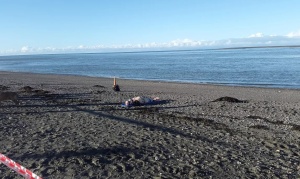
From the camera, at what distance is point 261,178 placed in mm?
6711

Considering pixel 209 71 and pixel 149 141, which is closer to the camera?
pixel 149 141

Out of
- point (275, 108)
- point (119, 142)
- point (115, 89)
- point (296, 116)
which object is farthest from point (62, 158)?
point (115, 89)

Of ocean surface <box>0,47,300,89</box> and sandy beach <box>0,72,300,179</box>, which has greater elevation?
sandy beach <box>0,72,300,179</box>

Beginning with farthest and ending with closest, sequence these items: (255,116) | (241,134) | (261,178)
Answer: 1. (255,116)
2. (241,134)
3. (261,178)

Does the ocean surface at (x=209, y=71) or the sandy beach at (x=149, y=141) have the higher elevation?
Result: the sandy beach at (x=149, y=141)

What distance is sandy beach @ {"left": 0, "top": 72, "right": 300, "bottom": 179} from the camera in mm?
7023

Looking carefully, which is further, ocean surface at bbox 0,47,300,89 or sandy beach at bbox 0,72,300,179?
ocean surface at bbox 0,47,300,89

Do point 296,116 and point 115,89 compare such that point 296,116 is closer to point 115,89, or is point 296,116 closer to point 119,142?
point 119,142

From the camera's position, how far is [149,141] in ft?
30.5

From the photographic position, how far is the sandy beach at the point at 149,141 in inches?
277

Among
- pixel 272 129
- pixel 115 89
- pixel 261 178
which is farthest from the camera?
pixel 115 89

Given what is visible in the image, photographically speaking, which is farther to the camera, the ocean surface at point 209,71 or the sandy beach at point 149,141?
the ocean surface at point 209,71

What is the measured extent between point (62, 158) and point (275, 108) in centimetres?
1215

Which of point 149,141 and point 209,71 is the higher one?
point 149,141
